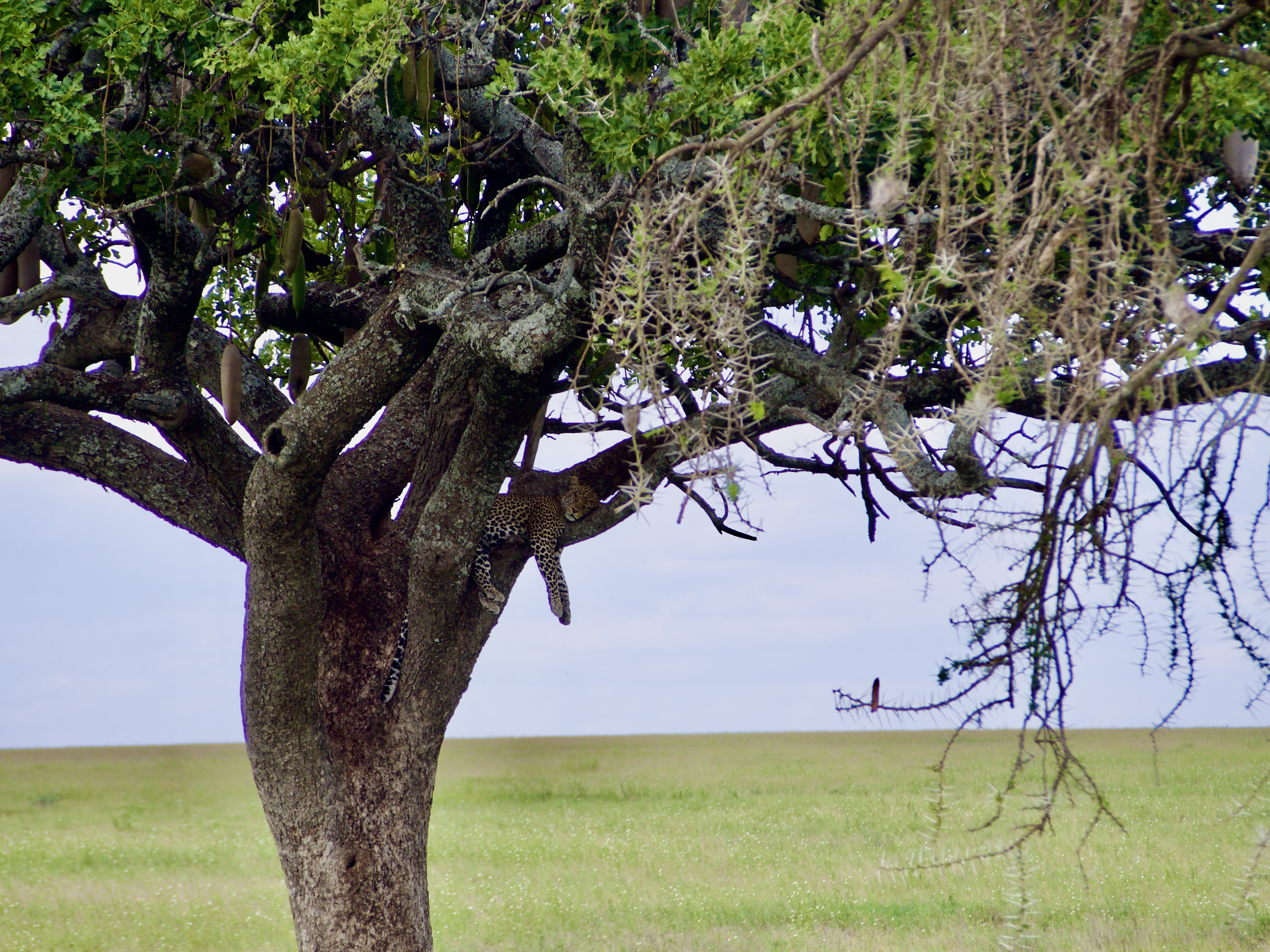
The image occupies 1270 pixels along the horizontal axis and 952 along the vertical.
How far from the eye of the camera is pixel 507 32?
589 centimetres

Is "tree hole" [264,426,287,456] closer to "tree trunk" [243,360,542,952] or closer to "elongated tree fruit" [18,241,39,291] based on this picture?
"tree trunk" [243,360,542,952]

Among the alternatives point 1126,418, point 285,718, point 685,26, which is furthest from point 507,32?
point 1126,418

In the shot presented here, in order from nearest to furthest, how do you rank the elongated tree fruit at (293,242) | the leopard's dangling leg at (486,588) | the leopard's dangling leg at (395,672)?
1. the elongated tree fruit at (293,242)
2. the leopard's dangling leg at (395,672)
3. the leopard's dangling leg at (486,588)

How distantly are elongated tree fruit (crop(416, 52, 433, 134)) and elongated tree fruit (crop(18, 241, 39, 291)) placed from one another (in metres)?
2.77

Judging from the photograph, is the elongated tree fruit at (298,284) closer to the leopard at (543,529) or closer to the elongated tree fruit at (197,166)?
the elongated tree fruit at (197,166)

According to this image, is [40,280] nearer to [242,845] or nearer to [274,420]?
[274,420]

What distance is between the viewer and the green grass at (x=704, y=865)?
30.4 feet

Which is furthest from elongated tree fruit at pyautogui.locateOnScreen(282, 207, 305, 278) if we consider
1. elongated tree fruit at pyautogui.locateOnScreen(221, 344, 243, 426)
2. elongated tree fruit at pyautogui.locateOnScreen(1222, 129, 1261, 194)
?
elongated tree fruit at pyautogui.locateOnScreen(1222, 129, 1261, 194)

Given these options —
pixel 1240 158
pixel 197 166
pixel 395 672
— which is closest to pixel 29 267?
pixel 197 166

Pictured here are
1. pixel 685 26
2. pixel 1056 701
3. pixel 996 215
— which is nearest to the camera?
pixel 996 215

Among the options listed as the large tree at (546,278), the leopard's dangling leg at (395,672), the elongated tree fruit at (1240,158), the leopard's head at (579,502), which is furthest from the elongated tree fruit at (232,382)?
the elongated tree fruit at (1240,158)

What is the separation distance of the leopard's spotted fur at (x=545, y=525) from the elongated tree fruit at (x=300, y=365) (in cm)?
132

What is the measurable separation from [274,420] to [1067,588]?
5.51 meters

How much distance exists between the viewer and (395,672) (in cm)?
629
